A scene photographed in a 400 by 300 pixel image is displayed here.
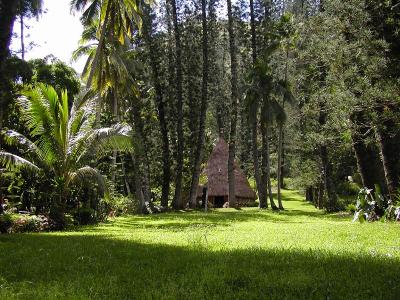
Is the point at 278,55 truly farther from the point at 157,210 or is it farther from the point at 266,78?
the point at 157,210

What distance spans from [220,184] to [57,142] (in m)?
28.3

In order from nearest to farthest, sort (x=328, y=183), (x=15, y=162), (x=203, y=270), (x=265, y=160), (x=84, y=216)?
1. (x=203, y=270)
2. (x=15, y=162)
3. (x=84, y=216)
4. (x=328, y=183)
5. (x=265, y=160)

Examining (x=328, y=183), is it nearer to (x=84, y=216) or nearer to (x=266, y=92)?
(x=266, y=92)

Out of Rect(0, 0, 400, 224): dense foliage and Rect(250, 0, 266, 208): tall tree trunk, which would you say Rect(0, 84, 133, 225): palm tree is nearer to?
Rect(0, 0, 400, 224): dense foliage

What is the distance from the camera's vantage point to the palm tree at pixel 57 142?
645 inches

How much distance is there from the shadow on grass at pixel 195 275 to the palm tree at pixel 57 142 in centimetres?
887

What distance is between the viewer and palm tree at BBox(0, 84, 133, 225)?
16375 millimetres

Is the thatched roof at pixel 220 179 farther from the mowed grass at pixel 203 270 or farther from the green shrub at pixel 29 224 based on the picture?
the mowed grass at pixel 203 270

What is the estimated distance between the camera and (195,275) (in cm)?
562

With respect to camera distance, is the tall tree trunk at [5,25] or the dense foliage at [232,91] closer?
the tall tree trunk at [5,25]

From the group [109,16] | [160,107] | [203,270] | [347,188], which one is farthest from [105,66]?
[347,188]

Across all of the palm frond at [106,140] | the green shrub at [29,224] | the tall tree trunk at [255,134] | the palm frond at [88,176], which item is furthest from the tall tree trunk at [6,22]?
the tall tree trunk at [255,134]

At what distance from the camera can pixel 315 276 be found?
545 centimetres

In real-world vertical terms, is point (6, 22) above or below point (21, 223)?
above
